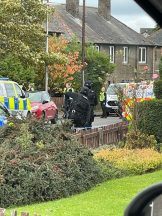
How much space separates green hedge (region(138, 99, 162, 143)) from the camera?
16906mm

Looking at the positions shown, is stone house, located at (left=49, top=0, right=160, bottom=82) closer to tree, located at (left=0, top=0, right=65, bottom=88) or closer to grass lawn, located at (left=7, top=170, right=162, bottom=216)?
tree, located at (left=0, top=0, right=65, bottom=88)

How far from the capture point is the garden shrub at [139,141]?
1570cm

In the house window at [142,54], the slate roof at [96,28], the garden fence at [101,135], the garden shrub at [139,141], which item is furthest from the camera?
the house window at [142,54]

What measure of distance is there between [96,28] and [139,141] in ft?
156

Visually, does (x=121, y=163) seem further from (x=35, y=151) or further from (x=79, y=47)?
(x=79, y=47)

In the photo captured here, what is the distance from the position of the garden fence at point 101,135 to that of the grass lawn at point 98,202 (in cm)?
345

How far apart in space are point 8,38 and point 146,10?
29.9 meters

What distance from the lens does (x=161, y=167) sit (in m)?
13.9

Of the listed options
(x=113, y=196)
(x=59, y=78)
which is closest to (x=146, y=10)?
(x=113, y=196)

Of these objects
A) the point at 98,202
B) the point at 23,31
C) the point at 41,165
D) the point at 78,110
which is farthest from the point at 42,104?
the point at 98,202

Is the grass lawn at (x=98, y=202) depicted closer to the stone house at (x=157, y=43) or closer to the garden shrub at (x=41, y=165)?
the garden shrub at (x=41, y=165)

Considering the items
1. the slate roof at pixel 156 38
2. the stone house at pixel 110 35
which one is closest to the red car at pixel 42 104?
the stone house at pixel 110 35

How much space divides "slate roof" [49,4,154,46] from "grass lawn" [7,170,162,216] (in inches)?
1751

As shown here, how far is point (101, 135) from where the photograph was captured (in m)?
16.9
